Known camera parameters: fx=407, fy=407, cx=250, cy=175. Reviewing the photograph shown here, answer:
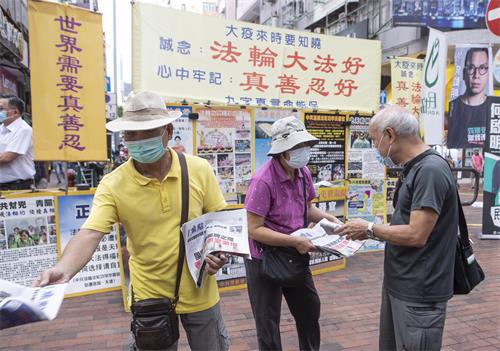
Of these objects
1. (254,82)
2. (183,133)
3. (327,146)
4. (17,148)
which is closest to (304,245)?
(183,133)

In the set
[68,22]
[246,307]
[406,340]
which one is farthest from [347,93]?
[406,340]

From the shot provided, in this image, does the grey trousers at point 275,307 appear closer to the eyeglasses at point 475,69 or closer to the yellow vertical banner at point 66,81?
the yellow vertical banner at point 66,81

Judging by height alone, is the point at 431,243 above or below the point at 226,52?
below

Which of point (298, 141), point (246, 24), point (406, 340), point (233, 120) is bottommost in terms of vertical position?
point (406, 340)

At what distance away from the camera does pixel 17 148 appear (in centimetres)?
452

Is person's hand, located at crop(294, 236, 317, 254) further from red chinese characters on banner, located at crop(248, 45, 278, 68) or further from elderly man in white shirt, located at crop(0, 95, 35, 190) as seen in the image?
elderly man in white shirt, located at crop(0, 95, 35, 190)

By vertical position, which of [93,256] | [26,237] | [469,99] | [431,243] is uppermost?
[469,99]

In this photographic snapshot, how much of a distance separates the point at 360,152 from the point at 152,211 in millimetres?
4628

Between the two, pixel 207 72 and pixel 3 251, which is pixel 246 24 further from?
pixel 3 251

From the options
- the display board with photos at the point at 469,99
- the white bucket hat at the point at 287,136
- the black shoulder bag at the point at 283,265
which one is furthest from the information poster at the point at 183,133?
the display board with photos at the point at 469,99

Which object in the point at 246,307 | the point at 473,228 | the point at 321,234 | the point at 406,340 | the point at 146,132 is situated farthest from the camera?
the point at 473,228

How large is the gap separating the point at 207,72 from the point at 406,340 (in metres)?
3.64

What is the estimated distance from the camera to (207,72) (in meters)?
4.84

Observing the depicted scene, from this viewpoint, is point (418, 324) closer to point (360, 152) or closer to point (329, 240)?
point (329, 240)
